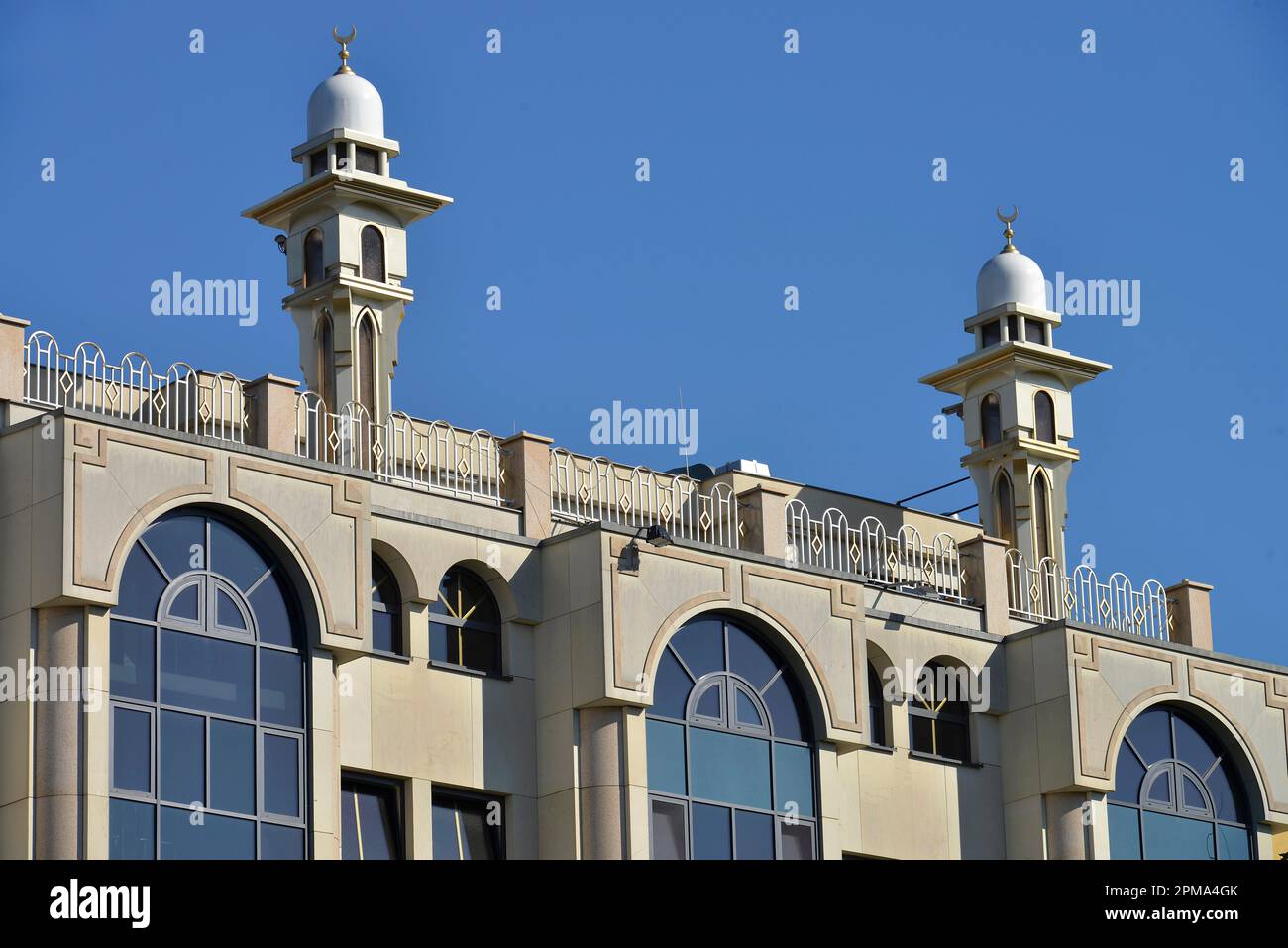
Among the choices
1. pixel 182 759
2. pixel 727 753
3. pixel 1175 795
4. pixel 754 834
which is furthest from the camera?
pixel 1175 795

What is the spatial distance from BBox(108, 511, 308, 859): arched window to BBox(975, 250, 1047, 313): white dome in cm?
1537

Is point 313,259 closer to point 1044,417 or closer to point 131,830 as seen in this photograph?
point 131,830

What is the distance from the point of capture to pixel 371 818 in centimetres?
3494

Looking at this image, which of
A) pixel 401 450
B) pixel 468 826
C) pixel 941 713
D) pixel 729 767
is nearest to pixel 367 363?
pixel 401 450

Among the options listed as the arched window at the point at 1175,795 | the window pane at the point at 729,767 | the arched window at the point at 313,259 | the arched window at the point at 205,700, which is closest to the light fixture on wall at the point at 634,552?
the window pane at the point at 729,767

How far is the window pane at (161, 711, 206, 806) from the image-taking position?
106 ft

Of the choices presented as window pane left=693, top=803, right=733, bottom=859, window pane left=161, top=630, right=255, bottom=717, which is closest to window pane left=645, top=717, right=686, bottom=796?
window pane left=693, top=803, right=733, bottom=859

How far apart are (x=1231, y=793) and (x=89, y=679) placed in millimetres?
16501

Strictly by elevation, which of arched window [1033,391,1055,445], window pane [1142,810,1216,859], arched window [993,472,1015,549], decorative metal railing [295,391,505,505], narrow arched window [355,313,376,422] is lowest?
window pane [1142,810,1216,859]

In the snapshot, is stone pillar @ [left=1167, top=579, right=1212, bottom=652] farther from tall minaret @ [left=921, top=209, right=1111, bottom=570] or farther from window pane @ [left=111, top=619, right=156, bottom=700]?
window pane @ [left=111, top=619, right=156, bottom=700]

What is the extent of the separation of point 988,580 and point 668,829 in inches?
297
